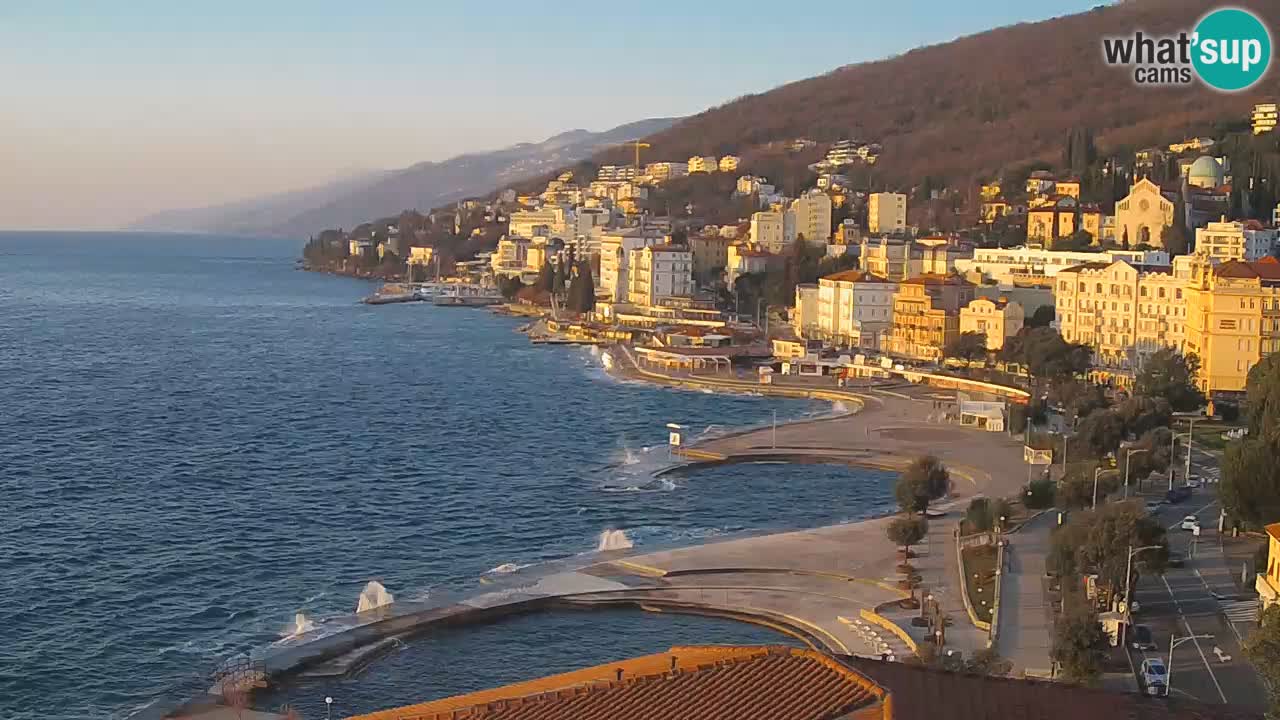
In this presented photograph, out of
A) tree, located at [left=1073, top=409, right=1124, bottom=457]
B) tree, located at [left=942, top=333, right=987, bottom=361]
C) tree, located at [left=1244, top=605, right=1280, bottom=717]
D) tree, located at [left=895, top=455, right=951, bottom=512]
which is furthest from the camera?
tree, located at [left=942, top=333, right=987, bottom=361]

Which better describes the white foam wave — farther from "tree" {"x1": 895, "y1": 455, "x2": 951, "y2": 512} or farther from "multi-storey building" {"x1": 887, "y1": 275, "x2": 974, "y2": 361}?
"multi-storey building" {"x1": 887, "y1": 275, "x2": 974, "y2": 361}

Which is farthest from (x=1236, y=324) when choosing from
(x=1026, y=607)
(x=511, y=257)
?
(x=511, y=257)

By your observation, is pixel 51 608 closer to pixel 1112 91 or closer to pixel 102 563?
pixel 102 563

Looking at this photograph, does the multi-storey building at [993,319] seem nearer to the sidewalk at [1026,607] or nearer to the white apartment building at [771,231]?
the sidewalk at [1026,607]

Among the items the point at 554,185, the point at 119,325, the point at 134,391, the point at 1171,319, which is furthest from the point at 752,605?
the point at 554,185

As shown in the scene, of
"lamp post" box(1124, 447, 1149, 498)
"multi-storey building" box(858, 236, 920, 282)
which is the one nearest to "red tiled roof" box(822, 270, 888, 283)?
"multi-storey building" box(858, 236, 920, 282)
